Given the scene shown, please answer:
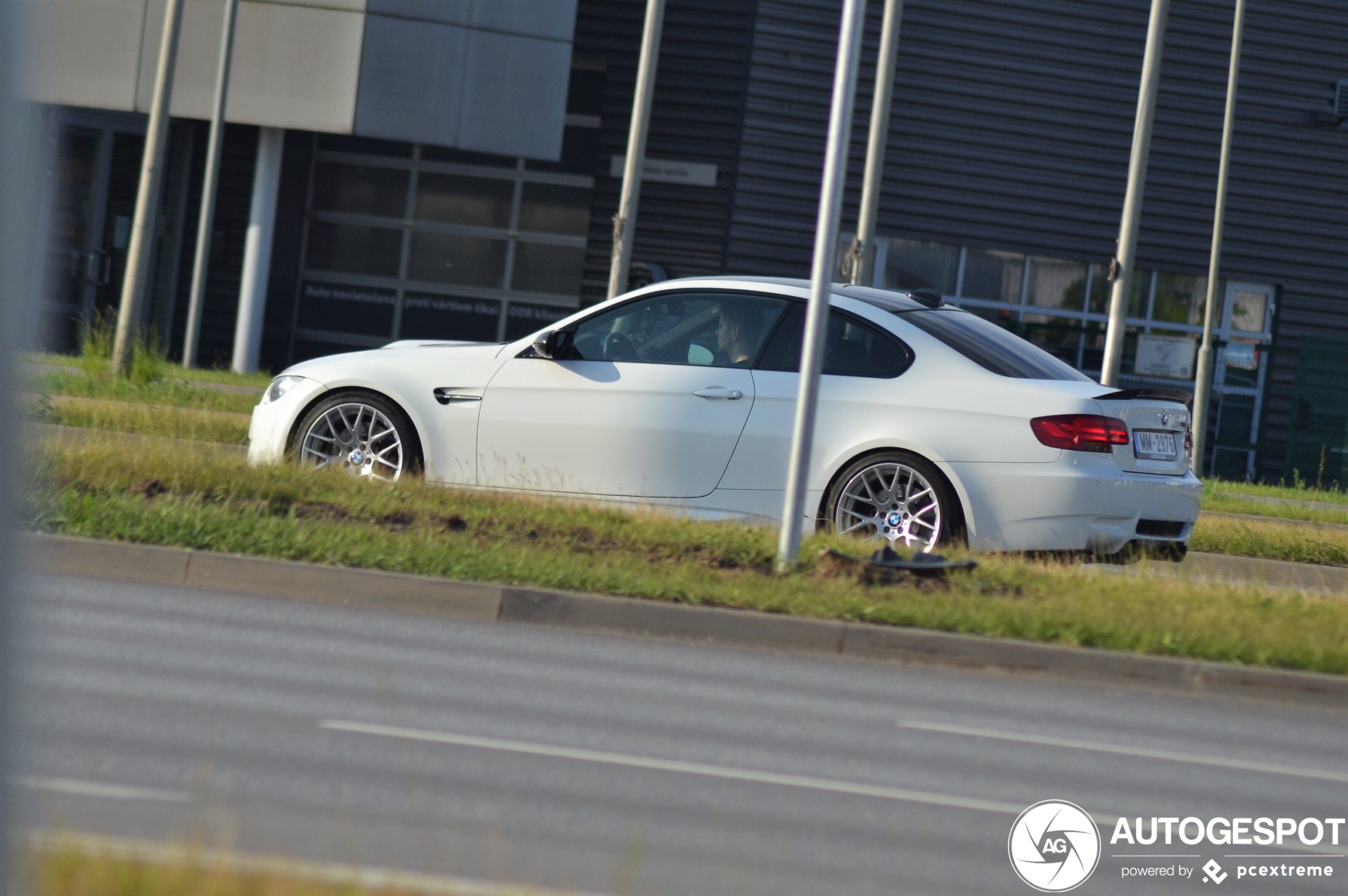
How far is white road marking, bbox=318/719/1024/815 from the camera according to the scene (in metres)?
4.52

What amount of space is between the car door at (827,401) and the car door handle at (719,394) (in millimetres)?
110

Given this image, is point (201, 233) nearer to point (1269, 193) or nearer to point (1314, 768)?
point (1269, 193)

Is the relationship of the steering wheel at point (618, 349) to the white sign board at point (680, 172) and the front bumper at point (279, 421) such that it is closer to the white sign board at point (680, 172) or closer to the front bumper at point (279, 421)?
the front bumper at point (279, 421)

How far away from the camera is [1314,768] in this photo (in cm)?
530

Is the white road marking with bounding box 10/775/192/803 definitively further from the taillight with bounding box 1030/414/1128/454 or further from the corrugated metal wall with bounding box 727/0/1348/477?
the corrugated metal wall with bounding box 727/0/1348/477

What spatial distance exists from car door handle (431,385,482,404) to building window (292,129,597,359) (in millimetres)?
15172

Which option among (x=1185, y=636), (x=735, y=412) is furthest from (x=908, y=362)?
(x=1185, y=636)

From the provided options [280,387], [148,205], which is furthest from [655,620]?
[148,205]

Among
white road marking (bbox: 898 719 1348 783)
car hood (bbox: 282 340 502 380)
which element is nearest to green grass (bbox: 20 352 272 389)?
car hood (bbox: 282 340 502 380)

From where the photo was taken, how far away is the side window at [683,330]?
867 centimetres

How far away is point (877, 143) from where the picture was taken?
752 inches

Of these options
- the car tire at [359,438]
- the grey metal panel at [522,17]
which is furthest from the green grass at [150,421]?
the grey metal panel at [522,17]

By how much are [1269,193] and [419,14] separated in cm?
1299

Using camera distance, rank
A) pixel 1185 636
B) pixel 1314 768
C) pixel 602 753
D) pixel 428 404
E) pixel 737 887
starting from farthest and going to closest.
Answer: pixel 428 404
pixel 1185 636
pixel 1314 768
pixel 602 753
pixel 737 887
